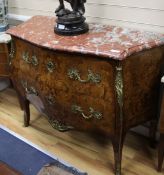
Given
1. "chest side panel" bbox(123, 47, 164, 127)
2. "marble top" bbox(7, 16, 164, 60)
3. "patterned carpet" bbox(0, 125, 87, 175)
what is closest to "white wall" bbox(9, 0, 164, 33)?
"marble top" bbox(7, 16, 164, 60)

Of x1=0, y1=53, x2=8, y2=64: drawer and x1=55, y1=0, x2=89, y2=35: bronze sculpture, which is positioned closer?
x1=55, y1=0, x2=89, y2=35: bronze sculpture

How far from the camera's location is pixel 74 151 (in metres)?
1.92

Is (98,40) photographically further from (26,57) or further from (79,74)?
(26,57)

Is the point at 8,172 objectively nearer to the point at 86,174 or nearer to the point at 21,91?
the point at 86,174

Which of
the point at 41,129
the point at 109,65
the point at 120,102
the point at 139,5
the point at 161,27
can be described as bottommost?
the point at 41,129

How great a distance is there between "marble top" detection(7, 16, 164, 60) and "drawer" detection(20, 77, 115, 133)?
262mm

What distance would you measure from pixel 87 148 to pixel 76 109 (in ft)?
1.51

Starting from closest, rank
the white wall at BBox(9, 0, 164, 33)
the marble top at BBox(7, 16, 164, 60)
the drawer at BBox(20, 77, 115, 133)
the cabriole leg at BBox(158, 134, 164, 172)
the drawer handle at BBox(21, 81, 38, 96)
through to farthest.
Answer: the marble top at BBox(7, 16, 164, 60) → the drawer at BBox(20, 77, 115, 133) → the cabriole leg at BBox(158, 134, 164, 172) → the white wall at BBox(9, 0, 164, 33) → the drawer handle at BBox(21, 81, 38, 96)

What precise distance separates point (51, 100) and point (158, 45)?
0.68 m

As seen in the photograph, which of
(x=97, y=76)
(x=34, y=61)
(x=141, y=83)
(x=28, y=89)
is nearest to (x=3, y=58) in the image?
(x=28, y=89)

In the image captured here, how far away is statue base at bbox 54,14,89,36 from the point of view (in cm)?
162

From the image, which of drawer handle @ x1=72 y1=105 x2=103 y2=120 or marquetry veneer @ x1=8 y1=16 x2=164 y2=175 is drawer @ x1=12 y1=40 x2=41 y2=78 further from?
drawer handle @ x1=72 y1=105 x2=103 y2=120

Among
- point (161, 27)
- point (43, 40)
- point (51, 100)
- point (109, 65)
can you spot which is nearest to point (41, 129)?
point (51, 100)

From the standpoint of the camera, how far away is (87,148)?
6.39 ft
